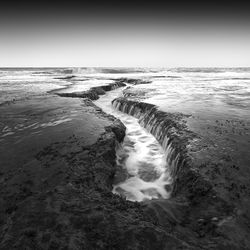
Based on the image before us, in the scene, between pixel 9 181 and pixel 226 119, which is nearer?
pixel 9 181

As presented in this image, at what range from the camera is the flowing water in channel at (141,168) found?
953 centimetres

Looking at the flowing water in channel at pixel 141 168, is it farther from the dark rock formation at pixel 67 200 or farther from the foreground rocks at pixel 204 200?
the dark rock formation at pixel 67 200

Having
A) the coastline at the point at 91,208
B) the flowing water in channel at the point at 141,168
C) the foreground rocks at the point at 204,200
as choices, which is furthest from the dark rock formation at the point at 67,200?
the flowing water in channel at the point at 141,168

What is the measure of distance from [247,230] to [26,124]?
44.2 ft

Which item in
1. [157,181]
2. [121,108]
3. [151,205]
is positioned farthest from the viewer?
[121,108]

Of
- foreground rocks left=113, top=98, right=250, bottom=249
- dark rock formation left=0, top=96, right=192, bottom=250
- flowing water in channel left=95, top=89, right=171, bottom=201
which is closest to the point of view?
dark rock formation left=0, top=96, right=192, bottom=250

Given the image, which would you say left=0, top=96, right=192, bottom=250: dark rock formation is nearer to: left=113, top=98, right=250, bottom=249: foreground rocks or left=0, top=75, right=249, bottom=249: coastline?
left=0, top=75, right=249, bottom=249: coastline

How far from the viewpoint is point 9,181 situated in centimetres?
830

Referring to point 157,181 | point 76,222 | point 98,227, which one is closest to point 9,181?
point 76,222

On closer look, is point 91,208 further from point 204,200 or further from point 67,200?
point 204,200

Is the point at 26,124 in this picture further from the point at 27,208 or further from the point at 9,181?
the point at 27,208

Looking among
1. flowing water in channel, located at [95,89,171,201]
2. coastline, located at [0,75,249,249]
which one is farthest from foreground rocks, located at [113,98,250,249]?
flowing water in channel, located at [95,89,171,201]

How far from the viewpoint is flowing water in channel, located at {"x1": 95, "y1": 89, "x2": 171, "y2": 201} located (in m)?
9.53

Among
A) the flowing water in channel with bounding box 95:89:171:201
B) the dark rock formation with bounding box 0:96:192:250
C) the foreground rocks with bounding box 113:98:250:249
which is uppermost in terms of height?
the dark rock formation with bounding box 0:96:192:250
